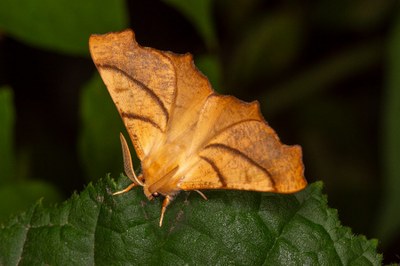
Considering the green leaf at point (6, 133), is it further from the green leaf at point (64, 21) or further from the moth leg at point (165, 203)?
the moth leg at point (165, 203)

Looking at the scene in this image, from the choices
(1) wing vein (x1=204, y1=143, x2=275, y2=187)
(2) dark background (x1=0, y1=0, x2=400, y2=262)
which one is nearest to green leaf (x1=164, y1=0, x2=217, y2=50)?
(2) dark background (x1=0, y1=0, x2=400, y2=262)

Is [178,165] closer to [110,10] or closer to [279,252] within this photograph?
[279,252]

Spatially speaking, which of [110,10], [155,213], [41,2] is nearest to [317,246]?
[155,213]

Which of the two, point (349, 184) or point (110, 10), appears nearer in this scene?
point (110, 10)

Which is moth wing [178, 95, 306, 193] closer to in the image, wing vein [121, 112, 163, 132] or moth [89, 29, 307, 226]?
moth [89, 29, 307, 226]

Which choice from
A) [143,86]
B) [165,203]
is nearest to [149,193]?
[165,203]

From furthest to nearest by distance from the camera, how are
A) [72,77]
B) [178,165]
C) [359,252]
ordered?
1. [72,77]
2. [178,165]
3. [359,252]
